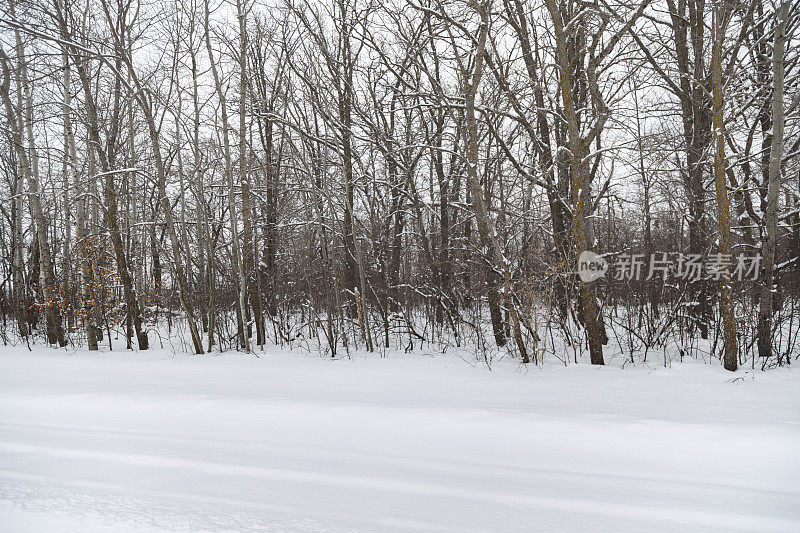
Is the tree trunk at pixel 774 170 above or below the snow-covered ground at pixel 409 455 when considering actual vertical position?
above

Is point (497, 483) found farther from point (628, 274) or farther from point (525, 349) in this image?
point (628, 274)

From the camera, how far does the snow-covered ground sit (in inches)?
109

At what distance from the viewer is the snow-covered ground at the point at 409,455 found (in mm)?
2777

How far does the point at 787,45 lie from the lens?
349 inches

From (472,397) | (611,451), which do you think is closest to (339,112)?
(472,397)

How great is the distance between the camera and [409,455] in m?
3.69

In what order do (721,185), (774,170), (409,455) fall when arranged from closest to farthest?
(409,455), (721,185), (774,170)
